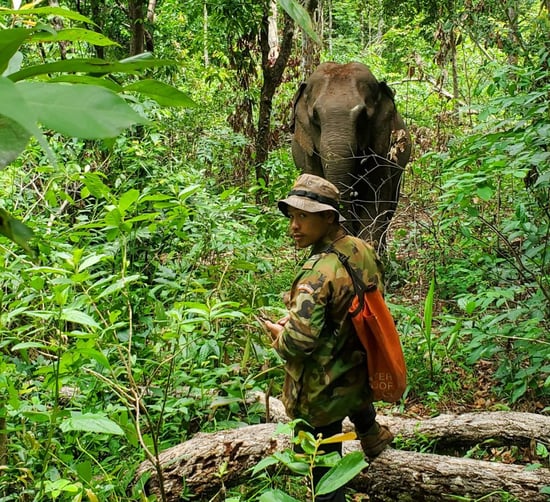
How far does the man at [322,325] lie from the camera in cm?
276

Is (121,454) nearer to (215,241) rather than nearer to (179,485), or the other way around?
(179,485)

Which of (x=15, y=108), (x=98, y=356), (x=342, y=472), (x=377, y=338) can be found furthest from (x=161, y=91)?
(x=377, y=338)

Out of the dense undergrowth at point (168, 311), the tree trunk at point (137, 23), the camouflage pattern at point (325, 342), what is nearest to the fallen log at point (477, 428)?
the dense undergrowth at point (168, 311)

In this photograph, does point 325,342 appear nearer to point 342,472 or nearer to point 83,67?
point 342,472

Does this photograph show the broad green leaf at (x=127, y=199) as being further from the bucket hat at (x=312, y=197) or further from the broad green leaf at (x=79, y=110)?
the broad green leaf at (x=79, y=110)

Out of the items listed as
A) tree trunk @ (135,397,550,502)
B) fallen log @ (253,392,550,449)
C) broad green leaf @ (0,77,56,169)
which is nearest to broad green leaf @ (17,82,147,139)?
broad green leaf @ (0,77,56,169)

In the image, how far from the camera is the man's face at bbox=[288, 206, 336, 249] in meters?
2.88

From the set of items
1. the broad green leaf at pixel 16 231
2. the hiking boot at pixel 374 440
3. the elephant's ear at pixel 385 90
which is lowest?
the hiking boot at pixel 374 440

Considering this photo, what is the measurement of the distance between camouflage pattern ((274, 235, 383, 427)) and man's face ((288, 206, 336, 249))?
6 centimetres

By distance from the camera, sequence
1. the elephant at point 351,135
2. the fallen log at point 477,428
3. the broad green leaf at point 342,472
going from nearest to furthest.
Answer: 1. the broad green leaf at point 342,472
2. the fallen log at point 477,428
3. the elephant at point 351,135

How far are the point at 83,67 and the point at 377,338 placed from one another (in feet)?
7.79

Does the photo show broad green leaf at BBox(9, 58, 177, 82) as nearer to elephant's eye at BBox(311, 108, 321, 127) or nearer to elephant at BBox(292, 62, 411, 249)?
elephant at BBox(292, 62, 411, 249)

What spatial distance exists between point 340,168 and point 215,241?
251 cm

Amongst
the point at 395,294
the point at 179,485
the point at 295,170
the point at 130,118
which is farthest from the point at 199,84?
the point at 130,118
